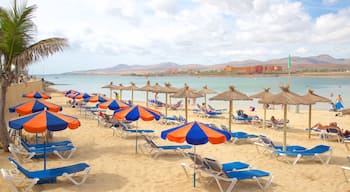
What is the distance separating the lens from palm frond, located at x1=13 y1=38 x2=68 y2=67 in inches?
347

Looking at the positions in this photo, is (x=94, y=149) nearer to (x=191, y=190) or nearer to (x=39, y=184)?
(x=39, y=184)

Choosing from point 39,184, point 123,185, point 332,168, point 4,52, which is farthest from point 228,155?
point 4,52

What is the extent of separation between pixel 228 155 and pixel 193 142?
3.64 metres

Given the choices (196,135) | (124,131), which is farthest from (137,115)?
(124,131)

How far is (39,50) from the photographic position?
9016 millimetres

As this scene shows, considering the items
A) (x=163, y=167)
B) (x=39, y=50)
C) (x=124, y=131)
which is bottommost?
(x=163, y=167)

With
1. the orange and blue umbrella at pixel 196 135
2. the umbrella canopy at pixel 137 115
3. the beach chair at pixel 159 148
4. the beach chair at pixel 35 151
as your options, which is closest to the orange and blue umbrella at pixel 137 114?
the umbrella canopy at pixel 137 115

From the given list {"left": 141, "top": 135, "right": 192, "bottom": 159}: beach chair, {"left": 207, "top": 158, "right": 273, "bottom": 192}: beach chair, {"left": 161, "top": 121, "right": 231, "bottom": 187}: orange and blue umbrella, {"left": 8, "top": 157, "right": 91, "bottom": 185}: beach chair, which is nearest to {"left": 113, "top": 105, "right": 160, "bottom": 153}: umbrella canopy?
{"left": 141, "top": 135, "right": 192, "bottom": 159}: beach chair

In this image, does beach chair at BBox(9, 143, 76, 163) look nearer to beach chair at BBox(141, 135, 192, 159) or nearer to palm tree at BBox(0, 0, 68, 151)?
palm tree at BBox(0, 0, 68, 151)

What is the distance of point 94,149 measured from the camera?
30.8ft

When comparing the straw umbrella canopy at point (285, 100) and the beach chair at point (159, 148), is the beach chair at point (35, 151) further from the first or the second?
the straw umbrella canopy at point (285, 100)

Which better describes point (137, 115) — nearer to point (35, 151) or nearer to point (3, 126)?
point (35, 151)

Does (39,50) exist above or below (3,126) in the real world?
above

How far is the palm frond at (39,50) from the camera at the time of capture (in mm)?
8812
